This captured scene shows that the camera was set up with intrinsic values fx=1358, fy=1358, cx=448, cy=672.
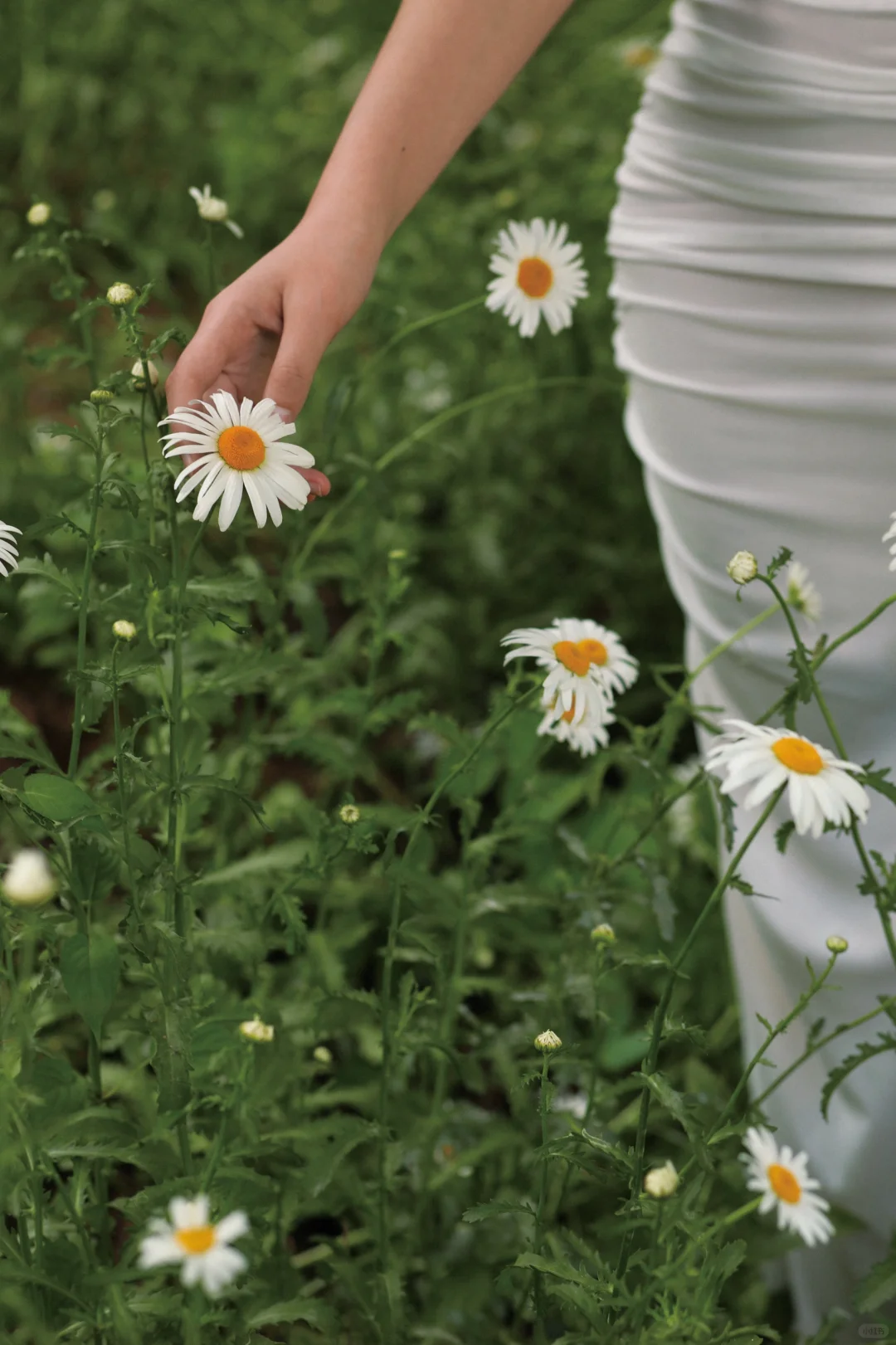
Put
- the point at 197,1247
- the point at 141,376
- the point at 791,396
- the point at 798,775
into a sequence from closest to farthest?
the point at 197,1247
the point at 798,775
the point at 141,376
the point at 791,396

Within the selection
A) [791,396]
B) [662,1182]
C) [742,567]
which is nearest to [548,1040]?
[662,1182]

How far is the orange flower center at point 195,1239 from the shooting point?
648 mm

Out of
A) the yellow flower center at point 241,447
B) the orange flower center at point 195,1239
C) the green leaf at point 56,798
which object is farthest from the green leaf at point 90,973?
the yellow flower center at point 241,447

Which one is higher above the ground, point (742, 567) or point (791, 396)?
point (791, 396)

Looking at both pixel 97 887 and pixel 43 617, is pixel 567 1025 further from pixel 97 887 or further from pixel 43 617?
pixel 43 617

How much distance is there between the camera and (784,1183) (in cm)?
89

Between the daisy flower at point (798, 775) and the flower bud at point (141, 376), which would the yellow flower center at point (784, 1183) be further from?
the flower bud at point (141, 376)

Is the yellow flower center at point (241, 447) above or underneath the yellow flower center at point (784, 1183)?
above

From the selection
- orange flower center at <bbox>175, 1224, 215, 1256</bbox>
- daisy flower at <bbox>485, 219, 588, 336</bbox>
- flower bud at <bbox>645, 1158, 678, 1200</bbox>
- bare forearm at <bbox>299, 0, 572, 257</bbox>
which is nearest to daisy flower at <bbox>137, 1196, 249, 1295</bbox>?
orange flower center at <bbox>175, 1224, 215, 1256</bbox>

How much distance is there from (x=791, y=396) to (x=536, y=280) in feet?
0.83

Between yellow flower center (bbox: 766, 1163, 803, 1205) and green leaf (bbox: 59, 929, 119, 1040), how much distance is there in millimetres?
441

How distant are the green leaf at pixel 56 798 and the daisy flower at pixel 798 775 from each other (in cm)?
39

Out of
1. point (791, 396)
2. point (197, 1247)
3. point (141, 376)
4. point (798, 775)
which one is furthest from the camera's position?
point (791, 396)

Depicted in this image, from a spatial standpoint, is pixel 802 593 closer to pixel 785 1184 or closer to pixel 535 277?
pixel 535 277
